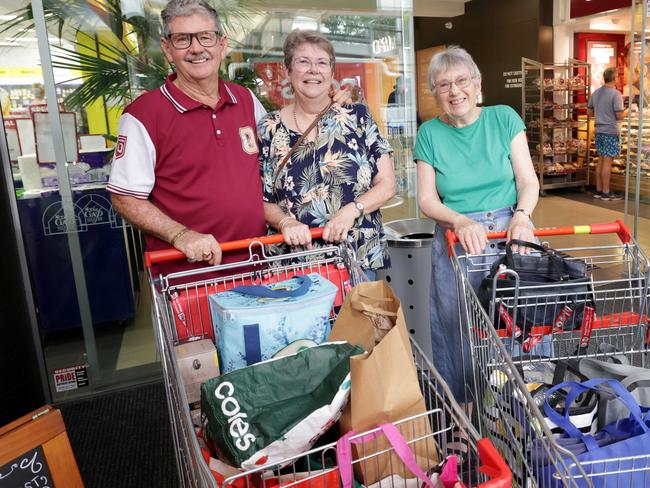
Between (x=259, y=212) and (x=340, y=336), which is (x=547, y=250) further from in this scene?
(x=259, y=212)

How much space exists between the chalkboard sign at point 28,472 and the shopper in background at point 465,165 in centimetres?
165

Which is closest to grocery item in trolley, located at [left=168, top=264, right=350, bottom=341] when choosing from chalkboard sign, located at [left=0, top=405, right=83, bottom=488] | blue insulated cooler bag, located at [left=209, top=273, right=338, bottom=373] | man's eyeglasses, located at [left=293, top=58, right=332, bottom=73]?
blue insulated cooler bag, located at [left=209, top=273, right=338, bottom=373]

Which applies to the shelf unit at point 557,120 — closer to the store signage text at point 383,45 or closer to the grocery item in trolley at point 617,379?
the store signage text at point 383,45

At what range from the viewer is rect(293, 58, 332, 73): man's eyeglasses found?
2238 mm

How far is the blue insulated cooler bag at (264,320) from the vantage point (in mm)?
1572

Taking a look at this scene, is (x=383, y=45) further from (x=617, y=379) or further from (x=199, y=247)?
(x=617, y=379)

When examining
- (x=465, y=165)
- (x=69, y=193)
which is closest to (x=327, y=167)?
(x=465, y=165)

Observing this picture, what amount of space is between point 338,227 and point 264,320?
0.63m

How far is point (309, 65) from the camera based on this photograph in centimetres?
224

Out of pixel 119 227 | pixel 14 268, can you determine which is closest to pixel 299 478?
pixel 14 268

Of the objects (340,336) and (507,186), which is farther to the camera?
(507,186)

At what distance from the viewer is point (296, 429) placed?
3.99ft

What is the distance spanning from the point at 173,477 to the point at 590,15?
33.2ft

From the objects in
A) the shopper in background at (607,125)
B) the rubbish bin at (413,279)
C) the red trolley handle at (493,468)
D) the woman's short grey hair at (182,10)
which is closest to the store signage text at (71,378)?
the rubbish bin at (413,279)
